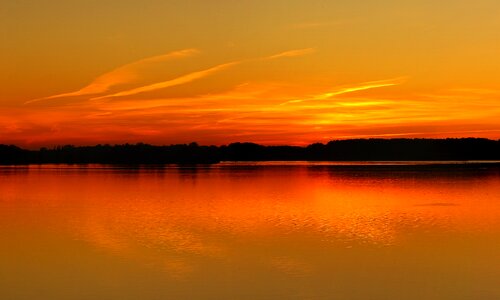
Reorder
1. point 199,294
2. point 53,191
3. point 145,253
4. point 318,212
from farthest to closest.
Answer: point 53,191
point 318,212
point 145,253
point 199,294

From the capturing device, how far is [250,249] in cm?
2316

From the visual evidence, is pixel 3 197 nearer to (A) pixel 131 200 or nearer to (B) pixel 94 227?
(A) pixel 131 200

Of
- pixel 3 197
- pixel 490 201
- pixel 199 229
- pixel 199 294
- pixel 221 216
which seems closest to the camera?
pixel 199 294

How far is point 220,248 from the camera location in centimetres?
2352

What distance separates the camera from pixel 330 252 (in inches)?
882

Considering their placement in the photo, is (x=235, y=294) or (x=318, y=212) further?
(x=318, y=212)

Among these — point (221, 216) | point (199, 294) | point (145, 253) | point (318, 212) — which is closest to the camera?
point (199, 294)

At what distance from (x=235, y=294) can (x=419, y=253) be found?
8548mm

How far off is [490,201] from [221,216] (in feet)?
60.6

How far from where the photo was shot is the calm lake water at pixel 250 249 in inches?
675

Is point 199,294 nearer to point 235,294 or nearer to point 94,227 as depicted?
point 235,294

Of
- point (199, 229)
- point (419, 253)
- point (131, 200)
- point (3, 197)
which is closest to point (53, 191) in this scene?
point (3, 197)

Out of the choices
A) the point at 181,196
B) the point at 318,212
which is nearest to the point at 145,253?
the point at 318,212

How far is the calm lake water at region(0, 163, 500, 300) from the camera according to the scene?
17.2m
